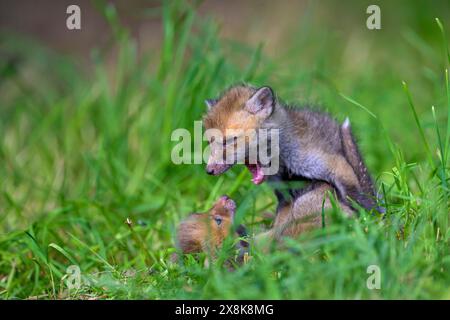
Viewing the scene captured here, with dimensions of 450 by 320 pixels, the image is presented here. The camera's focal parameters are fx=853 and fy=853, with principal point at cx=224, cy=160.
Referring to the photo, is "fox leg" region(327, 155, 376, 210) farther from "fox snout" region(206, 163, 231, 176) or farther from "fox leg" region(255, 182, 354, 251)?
"fox snout" region(206, 163, 231, 176)

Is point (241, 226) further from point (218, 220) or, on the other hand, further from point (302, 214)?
point (302, 214)

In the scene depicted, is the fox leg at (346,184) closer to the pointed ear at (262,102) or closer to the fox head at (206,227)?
the pointed ear at (262,102)

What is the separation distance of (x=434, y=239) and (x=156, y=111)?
3846mm

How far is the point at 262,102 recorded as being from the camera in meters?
5.29

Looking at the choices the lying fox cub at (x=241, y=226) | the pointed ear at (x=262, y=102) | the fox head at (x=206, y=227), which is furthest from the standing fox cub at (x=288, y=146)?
the fox head at (x=206, y=227)

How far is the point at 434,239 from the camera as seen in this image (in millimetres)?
4586

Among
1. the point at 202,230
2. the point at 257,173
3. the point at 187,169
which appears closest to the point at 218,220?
the point at 202,230

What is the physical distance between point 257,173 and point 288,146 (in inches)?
10.1

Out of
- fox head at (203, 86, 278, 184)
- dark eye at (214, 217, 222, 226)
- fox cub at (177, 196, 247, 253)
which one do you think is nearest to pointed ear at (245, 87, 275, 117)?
fox head at (203, 86, 278, 184)

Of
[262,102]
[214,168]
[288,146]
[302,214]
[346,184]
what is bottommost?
[302,214]

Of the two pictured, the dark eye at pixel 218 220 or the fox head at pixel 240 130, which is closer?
the fox head at pixel 240 130

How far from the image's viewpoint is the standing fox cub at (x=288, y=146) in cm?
523
